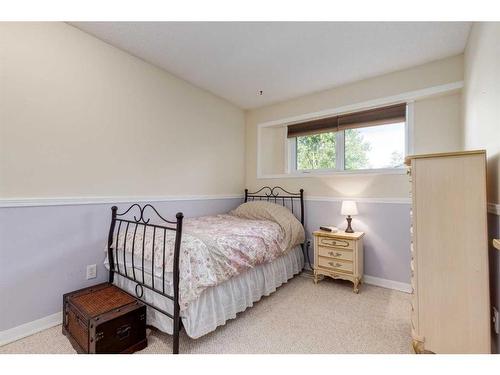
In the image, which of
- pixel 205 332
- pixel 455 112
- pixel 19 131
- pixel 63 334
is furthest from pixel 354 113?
pixel 63 334

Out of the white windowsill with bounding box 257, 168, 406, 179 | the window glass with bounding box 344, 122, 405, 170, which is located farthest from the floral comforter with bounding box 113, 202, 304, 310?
the window glass with bounding box 344, 122, 405, 170

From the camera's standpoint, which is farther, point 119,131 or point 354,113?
point 354,113

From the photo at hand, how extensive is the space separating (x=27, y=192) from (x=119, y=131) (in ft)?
3.00

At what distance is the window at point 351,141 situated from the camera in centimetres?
284

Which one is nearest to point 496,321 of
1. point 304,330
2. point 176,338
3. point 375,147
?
point 304,330

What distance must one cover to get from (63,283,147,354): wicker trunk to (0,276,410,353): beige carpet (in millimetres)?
118

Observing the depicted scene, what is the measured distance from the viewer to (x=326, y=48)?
2.29 meters

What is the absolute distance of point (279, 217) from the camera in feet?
9.68

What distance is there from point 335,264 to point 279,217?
829 mm

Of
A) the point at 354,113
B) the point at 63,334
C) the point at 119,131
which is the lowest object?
the point at 63,334

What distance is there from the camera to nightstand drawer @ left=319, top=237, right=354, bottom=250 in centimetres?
260

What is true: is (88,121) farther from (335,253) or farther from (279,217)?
(335,253)

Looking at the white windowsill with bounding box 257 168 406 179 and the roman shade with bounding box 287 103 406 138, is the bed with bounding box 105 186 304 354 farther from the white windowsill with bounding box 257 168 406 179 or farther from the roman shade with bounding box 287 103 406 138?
the roman shade with bounding box 287 103 406 138
